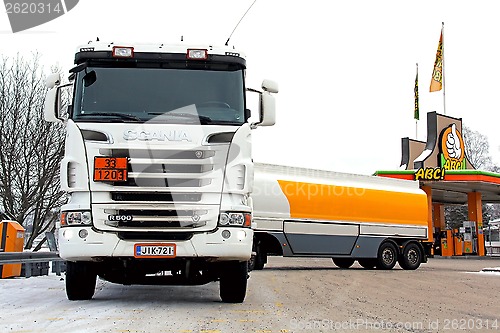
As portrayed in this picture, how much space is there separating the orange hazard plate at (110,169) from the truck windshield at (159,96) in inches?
22.0

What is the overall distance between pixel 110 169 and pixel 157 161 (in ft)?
1.99

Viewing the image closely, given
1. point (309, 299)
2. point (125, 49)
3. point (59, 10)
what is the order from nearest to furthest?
1. point (125, 49)
2. point (309, 299)
3. point (59, 10)

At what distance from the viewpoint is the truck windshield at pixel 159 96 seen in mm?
8266

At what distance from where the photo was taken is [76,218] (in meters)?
8.02

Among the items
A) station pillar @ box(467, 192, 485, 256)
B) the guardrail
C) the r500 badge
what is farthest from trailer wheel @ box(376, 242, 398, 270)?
station pillar @ box(467, 192, 485, 256)

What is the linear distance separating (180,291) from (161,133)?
4.12 m

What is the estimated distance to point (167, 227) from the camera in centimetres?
797

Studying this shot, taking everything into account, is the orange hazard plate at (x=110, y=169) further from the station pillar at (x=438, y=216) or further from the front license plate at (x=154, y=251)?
the station pillar at (x=438, y=216)

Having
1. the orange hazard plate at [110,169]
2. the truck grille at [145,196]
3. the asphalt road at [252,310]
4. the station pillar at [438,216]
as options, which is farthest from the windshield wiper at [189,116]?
the station pillar at [438,216]

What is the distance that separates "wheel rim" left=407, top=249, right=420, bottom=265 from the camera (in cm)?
2310

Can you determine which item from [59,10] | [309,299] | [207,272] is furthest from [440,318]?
[59,10]

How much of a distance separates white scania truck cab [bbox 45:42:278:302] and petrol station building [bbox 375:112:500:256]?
92.3 feet

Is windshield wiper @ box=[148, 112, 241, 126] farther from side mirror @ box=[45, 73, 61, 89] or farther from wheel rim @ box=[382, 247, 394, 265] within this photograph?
wheel rim @ box=[382, 247, 394, 265]

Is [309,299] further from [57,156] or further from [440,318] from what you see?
[57,156]
